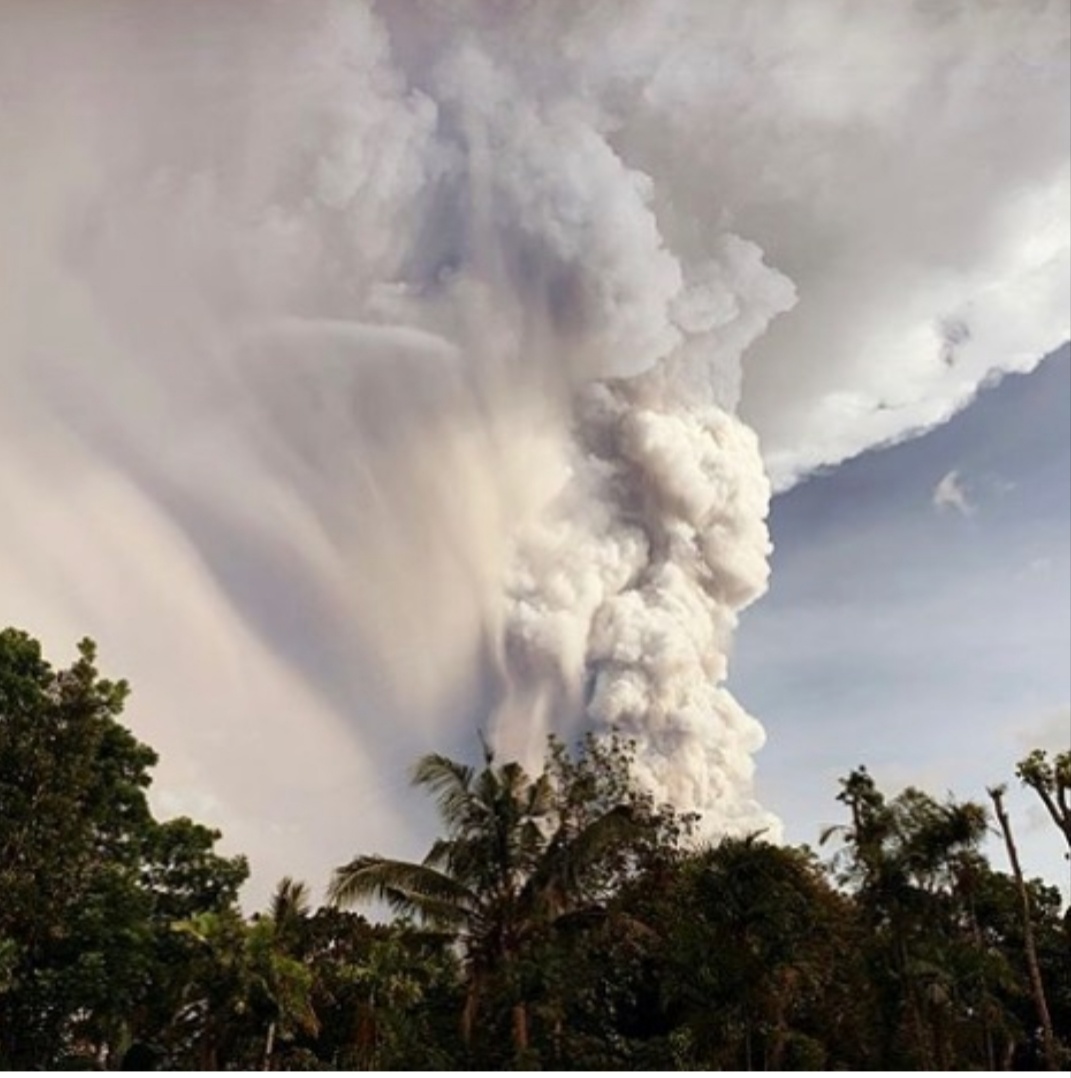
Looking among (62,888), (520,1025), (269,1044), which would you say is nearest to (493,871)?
(520,1025)

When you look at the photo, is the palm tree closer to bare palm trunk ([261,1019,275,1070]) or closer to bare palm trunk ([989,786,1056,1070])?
bare palm trunk ([261,1019,275,1070])

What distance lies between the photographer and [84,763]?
1035 cm

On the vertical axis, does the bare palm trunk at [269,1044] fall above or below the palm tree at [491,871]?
below

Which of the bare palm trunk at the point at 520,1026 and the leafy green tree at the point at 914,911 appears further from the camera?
the leafy green tree at the point at 914,911

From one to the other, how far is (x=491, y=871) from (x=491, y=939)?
0.57m

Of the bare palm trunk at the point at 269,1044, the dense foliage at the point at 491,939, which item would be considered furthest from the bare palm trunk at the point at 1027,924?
the bare palm trunk at the point at 269,1044

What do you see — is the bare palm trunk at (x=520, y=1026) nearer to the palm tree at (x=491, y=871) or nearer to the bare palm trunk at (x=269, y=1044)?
A: the palm tree at (x=491, y=871)

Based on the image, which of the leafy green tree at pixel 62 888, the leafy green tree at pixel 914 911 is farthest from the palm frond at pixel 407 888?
the leafy green tree at pixel 914 911

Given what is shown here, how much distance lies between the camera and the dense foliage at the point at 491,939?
28.8 feet

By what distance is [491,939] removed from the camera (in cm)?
984

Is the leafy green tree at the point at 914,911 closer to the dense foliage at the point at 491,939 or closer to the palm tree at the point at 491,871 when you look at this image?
the dense foliage at the point at 491,939

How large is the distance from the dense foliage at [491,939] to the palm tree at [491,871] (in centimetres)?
2

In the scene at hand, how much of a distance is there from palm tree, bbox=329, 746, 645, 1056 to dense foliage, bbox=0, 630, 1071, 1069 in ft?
0.07

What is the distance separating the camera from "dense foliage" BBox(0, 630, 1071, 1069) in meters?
8.78
